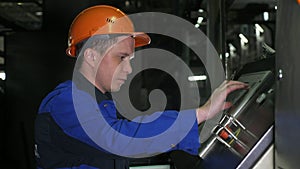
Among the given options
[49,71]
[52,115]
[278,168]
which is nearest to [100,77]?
[52,115]

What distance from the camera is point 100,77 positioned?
109cm

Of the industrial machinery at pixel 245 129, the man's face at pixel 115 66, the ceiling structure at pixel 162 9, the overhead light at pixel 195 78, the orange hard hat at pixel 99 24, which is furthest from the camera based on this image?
the overhead light at pixel 195 78

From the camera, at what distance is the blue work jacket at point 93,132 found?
3.03ft

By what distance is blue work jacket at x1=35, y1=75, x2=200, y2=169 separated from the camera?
3.03ft

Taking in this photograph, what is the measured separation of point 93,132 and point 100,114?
50mm

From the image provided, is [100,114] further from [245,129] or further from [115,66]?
[245,129]

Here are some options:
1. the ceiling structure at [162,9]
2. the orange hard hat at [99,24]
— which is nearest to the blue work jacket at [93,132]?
the orange hard hat at [99,24]

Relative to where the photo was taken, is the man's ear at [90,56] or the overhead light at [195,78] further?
the overhead light at [195,78]

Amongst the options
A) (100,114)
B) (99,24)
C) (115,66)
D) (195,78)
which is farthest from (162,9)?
(100,114)

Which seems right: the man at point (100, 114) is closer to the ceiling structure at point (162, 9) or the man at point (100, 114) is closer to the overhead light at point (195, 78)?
the ceiling structure at point (162, 9)

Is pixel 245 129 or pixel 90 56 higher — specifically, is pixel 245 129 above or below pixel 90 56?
below

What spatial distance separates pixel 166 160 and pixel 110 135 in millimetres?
971

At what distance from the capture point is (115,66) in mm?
1060

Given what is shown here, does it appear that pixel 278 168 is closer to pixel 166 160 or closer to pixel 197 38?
pixel 166 160
